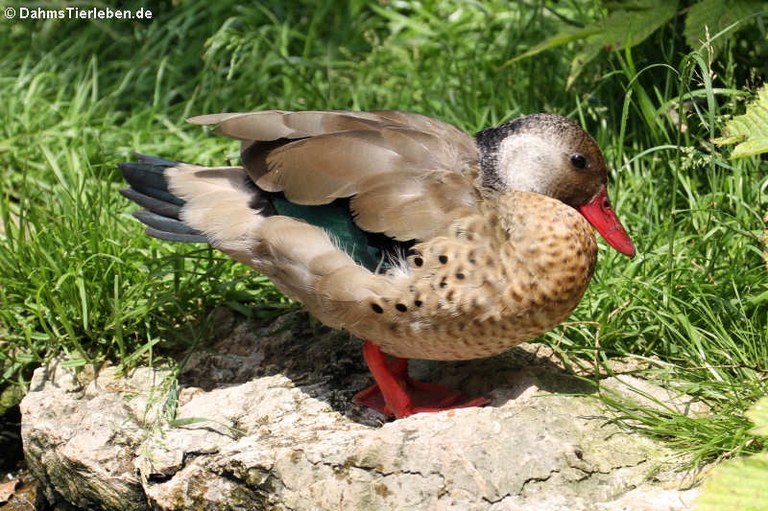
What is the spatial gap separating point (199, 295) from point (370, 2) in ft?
8.50

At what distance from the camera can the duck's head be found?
3.65 metres

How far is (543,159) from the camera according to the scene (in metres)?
3.66

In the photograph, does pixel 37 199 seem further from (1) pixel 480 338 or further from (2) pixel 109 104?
(1) pixel 480 338

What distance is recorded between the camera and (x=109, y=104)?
569 cm

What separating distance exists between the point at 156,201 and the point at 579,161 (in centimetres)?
153

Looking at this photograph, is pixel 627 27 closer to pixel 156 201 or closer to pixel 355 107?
pixel 355 107

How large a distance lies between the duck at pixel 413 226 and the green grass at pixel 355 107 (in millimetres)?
396

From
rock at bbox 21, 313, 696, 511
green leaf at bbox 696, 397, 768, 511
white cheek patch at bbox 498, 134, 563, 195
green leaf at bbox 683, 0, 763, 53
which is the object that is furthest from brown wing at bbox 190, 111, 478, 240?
green leaf at bbox 696, 397, 768, 511

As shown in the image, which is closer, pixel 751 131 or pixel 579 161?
pixel 751 131

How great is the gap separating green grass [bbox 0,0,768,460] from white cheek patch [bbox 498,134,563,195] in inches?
19.2

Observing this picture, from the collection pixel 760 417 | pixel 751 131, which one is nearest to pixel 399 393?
pixel 760 417

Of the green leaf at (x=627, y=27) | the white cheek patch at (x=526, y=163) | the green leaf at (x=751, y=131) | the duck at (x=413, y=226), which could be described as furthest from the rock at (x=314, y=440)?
the green leaf at (x=627, y=27)

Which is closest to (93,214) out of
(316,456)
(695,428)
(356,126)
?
(356,126)

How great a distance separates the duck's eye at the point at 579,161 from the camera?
3.65 m
